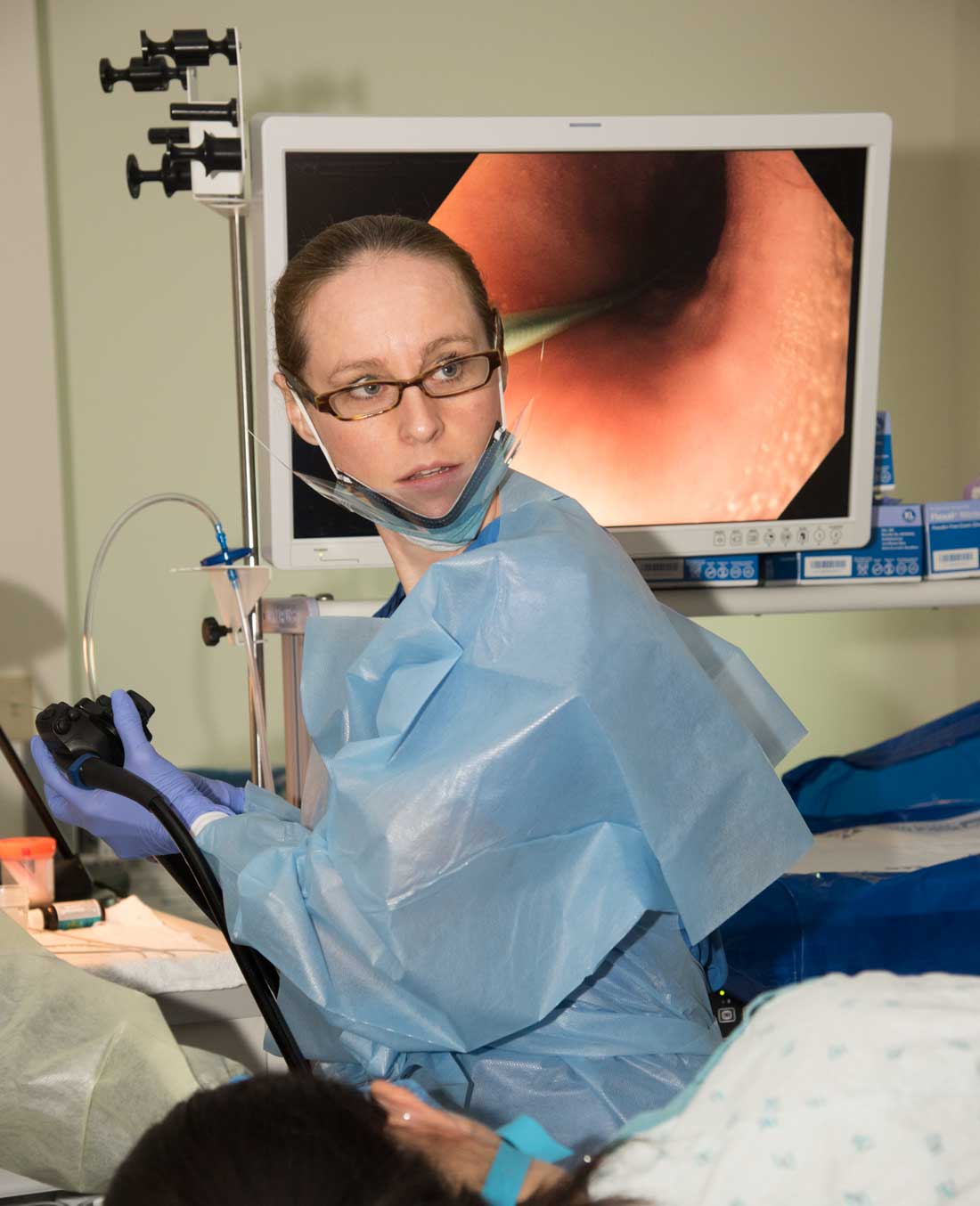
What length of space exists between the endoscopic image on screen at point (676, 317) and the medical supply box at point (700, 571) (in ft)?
0.20

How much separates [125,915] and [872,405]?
1275mm

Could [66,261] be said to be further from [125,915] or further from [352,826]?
[352,826]

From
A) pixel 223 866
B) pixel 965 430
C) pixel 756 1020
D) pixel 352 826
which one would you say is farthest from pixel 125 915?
pixel 965 430

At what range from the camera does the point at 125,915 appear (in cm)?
177

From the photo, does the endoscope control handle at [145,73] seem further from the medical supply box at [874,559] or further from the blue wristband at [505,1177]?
the blue wristband at [505,1177]

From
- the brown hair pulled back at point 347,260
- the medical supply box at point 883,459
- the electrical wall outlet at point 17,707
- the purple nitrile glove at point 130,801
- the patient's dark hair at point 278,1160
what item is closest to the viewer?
the patient's dark hair at point 278,1160

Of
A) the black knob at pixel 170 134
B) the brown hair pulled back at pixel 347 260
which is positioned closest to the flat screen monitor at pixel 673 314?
the black knob at pixel 170 134

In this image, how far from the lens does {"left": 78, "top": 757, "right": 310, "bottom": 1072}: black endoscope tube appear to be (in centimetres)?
101

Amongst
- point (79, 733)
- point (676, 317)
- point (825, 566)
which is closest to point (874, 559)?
point (825, 566)

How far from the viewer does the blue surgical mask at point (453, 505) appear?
3.89 feet

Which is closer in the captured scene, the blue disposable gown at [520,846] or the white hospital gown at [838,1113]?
the white hospital gown at [838,1113]

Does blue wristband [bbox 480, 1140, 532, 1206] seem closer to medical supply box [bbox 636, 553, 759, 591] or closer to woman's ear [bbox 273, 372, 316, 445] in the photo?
woman's ear [bbox 273, 372, 316, 445]

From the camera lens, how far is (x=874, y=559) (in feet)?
5.98

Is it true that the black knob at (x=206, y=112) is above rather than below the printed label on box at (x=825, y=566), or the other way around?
above
